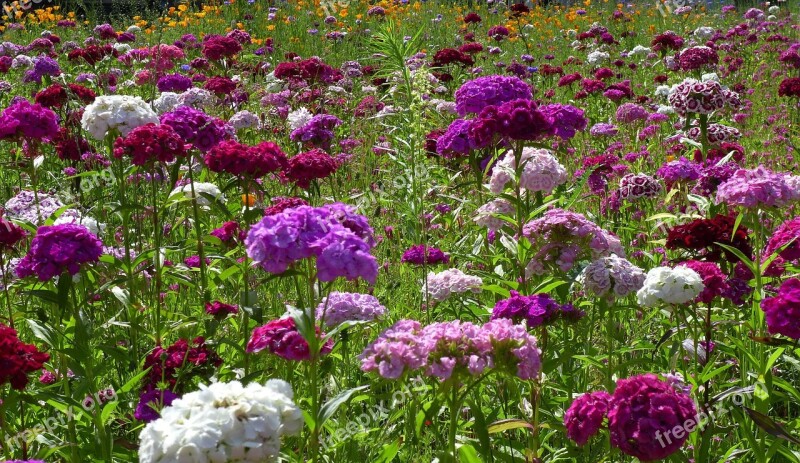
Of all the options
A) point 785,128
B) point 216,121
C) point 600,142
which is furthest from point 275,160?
point 785,128

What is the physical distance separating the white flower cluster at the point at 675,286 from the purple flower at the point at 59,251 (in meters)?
2.05

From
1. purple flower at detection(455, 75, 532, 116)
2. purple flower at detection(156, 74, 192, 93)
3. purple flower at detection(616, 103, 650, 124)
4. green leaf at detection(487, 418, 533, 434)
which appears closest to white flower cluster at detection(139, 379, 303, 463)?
green leaf at detection(487, 418, 533, 434)

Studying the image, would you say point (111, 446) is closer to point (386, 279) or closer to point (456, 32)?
point (386, 279)

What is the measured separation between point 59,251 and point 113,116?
98 centimetres

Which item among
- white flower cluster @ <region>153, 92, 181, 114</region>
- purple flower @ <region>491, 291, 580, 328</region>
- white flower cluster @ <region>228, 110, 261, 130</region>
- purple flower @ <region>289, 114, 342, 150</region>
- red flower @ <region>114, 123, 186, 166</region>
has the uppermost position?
red flower @ <region>114, 123, 186, 166</region>

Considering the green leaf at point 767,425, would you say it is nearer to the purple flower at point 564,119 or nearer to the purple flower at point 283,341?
the purple flower at point 283,341

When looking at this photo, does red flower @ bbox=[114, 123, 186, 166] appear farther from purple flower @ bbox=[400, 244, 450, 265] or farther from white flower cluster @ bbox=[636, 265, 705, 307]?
white flower cluster @ bbox=[636, 265, 705, 307]

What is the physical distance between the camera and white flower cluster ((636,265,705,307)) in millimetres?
2910

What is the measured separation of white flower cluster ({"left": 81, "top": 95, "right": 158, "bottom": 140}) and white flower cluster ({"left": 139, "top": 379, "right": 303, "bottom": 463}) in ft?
7.29

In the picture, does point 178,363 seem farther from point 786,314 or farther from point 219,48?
point 219,48

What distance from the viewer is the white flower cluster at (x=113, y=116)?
3.72 metres

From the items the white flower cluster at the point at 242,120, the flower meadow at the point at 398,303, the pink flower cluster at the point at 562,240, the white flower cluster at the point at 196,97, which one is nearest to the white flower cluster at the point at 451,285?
the flower meadow at the point at 398,303

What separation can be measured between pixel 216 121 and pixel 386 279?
5.42 feet

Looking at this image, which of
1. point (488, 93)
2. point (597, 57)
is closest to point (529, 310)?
point (488, 93)
